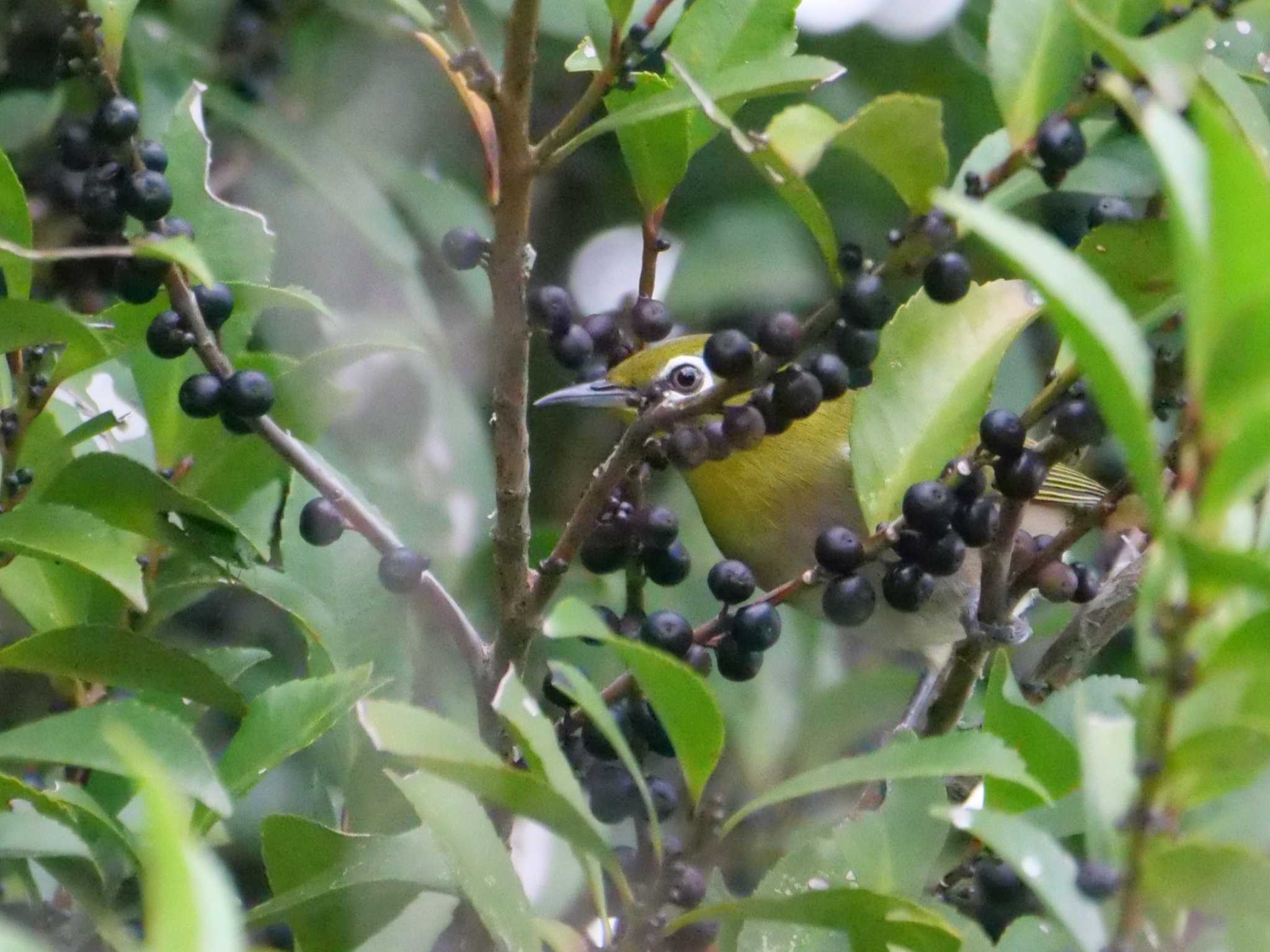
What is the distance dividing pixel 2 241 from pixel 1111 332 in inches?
48.2

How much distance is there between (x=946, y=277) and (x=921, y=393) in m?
0.36

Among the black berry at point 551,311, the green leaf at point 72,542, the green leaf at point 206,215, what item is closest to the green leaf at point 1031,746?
the black berry at point 551,311

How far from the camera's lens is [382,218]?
2.97m

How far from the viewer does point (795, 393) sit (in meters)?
1.57

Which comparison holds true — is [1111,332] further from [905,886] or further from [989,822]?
[905,886]

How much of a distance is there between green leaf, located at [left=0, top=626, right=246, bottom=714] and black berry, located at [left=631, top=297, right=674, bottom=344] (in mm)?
741

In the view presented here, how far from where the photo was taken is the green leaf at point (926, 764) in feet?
4.25

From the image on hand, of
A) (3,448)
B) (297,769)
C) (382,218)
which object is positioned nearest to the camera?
(3,448)

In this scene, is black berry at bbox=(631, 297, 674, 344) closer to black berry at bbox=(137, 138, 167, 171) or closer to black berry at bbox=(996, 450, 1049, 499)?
black berry at bbox=(996, 450, 1049, 499)

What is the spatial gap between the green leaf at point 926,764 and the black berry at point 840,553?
18.3 inches

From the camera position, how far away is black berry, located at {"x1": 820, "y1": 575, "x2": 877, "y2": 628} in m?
1.90

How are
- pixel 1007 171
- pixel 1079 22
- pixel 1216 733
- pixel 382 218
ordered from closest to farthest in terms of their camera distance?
1. pixel 1216 733
2. pixel 1079 22
3. pixel 1007 171
4. pixel 382 218

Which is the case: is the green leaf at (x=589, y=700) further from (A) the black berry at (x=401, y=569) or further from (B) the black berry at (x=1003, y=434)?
(B) the black berry at (x=1003, y=434)

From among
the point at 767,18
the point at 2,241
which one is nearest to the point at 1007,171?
the point at 767,18
